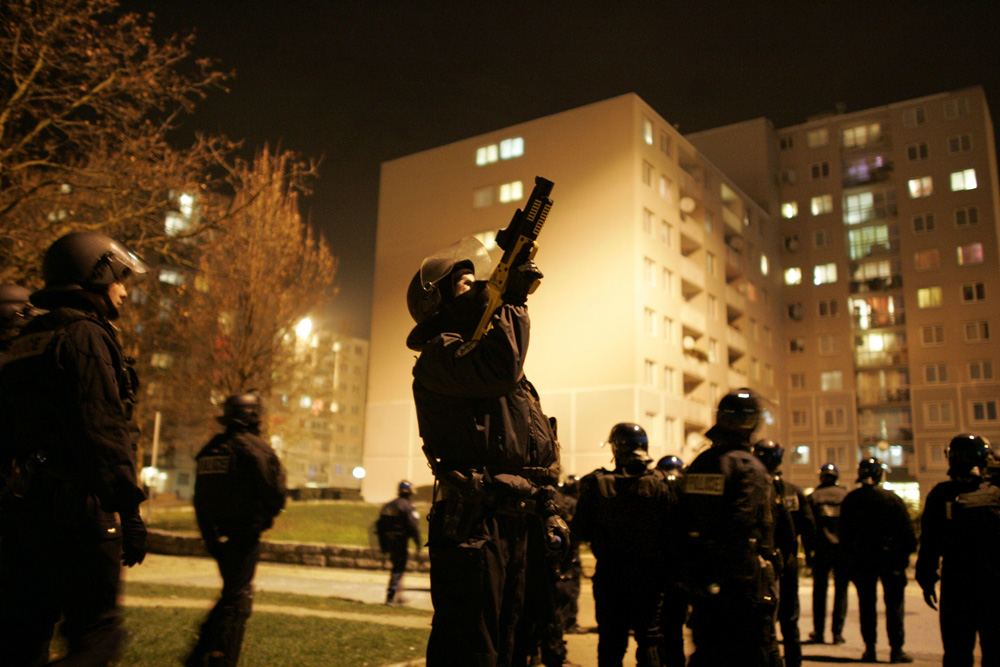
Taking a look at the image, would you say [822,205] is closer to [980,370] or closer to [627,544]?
[980,370]

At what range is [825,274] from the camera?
52094 millimetres

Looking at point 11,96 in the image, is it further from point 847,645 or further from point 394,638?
point 847,645

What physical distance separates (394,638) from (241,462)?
330 centimetres

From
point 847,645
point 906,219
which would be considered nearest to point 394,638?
point 847,645

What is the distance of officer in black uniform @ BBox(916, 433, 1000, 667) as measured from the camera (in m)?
5.52

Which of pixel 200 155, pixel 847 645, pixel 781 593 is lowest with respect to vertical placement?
pixel 847 645

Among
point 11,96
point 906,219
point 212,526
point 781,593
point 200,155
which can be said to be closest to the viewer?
point 212,526

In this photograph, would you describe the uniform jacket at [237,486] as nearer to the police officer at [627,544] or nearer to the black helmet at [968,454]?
the police officer at [627,544]

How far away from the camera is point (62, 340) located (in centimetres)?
357

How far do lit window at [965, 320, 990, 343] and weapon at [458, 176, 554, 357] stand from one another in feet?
163

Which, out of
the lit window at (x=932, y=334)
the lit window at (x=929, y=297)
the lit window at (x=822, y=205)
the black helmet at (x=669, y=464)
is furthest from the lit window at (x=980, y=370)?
the black helmet at (x=669, y=464)

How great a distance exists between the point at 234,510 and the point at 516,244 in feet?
11.7

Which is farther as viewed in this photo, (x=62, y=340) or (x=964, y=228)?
(x=964, y=228)

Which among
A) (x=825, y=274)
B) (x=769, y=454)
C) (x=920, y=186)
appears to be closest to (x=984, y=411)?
(x=825, y=274)
